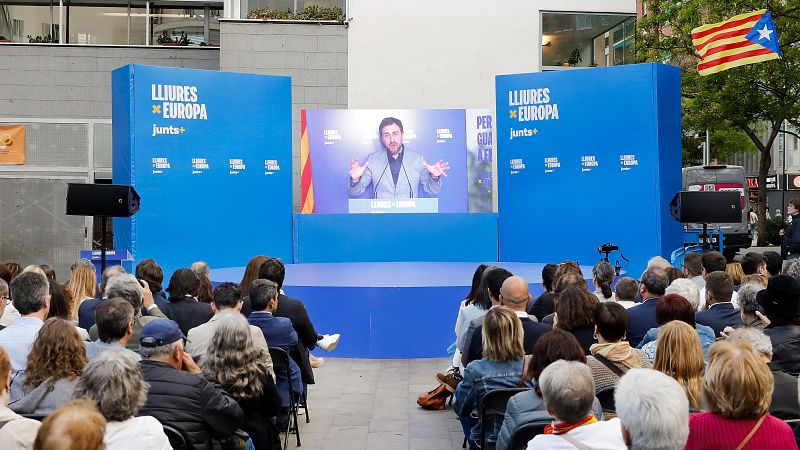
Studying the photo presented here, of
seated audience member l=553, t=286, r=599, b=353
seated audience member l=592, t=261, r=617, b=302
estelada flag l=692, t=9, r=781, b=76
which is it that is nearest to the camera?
seated audience member l=553, t=286, r=599, b=353

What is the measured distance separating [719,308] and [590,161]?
7.99m

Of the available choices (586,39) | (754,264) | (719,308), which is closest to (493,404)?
(719,308)

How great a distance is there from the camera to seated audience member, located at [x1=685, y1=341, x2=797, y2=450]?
10.2 feet

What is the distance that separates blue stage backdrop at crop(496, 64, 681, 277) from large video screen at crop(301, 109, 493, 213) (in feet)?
5.30

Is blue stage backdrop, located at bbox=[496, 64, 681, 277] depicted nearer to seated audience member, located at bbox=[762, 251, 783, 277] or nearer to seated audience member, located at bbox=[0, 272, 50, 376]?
seated audience member, located at bbox=[762, 251, 783, 277]

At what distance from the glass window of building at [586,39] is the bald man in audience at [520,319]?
1455cm

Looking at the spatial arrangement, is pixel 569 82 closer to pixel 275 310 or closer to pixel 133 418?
→ pixel 275 310

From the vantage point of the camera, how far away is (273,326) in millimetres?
5680

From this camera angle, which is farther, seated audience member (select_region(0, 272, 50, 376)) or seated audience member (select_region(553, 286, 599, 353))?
seated audience member (select_region(553, 286, 599, 353))

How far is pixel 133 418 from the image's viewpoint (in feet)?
10.7

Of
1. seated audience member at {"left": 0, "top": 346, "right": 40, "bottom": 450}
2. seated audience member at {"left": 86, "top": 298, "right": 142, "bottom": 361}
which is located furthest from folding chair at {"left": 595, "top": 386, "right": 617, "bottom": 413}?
seated audience member at {"left": 0, "top": 346, "right": 40, "bottom": 450}

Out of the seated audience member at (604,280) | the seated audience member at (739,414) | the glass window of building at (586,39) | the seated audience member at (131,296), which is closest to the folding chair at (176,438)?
the seated audience member at (131,296)

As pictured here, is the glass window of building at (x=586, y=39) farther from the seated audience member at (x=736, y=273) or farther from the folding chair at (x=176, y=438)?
the folding chair at (x=176, y=438)

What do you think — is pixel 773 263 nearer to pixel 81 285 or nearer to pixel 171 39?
pixel 81 285
